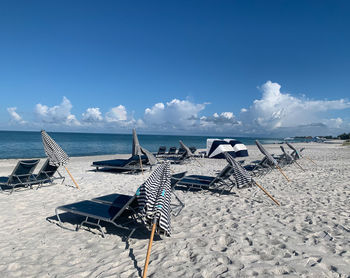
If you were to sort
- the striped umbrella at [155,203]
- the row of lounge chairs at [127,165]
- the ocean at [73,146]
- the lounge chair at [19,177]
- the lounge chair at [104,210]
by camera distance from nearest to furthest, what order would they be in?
the striped umbrella at [155,203], the lounge chair at [104,210], the lounge chair at [19,177], the row of lounge chairs at [127,165], the ocean at [73,146]

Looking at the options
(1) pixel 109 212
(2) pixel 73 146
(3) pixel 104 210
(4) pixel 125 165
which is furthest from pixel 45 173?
(2) pixel 73 146

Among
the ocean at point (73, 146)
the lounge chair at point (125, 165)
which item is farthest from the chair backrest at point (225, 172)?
the ocean at point (73, 146)

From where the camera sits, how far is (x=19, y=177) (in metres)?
6.82

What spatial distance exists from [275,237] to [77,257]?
113 inches

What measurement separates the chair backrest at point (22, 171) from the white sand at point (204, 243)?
0.89m

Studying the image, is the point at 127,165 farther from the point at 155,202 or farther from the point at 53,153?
the point at 155,202

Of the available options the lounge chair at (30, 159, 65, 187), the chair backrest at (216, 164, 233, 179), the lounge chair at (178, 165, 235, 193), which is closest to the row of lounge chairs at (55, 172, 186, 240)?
the lounge chair at (178, 165, 235, 193)

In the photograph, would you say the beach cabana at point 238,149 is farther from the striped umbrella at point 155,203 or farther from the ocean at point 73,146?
the striped umbrella at point 155,203

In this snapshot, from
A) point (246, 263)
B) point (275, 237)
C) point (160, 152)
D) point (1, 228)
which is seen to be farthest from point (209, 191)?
point (160, 152)

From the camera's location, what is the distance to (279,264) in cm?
290

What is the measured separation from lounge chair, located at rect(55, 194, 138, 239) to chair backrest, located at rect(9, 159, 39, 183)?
3.35 metres

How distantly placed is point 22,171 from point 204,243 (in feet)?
19.3

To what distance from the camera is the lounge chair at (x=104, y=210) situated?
3.67 metres

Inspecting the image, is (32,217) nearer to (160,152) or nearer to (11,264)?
(11,264)
